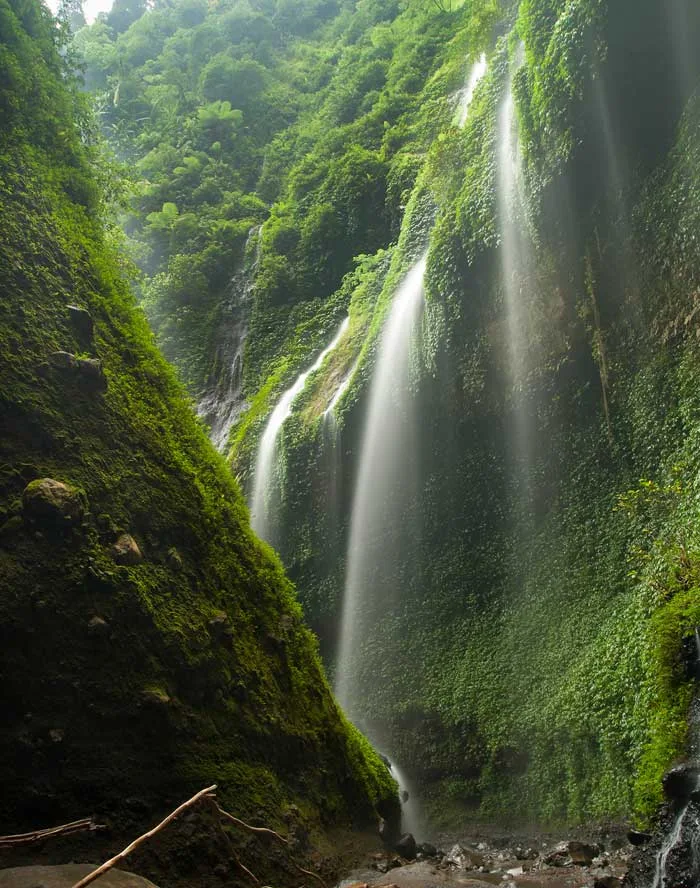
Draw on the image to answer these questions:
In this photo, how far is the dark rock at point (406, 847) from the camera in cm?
721

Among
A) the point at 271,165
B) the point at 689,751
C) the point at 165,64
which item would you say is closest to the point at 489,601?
the point at 689,751

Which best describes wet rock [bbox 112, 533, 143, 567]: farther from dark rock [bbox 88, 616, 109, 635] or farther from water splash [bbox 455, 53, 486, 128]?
water splash [bbox 455, 53, 486, 128]

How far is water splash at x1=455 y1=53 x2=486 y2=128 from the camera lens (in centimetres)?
1706

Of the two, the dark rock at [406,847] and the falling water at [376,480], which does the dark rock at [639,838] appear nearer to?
the dark rock at [406,847]

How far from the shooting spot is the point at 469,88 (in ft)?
60.8

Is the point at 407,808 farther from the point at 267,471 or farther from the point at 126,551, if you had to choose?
the point at 126,551

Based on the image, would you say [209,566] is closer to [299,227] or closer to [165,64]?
[299,227]

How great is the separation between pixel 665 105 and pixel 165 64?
34.5 meters

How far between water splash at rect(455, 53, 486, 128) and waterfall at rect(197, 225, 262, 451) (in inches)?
381

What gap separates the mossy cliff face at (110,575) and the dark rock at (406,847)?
48cm

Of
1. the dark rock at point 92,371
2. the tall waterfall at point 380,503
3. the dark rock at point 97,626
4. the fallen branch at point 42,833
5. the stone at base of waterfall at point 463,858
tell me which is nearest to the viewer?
the fallen branch at point 42,833

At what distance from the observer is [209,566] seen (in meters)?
5.98

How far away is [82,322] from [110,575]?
8.09ft

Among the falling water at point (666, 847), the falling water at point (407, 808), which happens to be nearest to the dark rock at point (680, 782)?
the falling water at point (666, 847)
